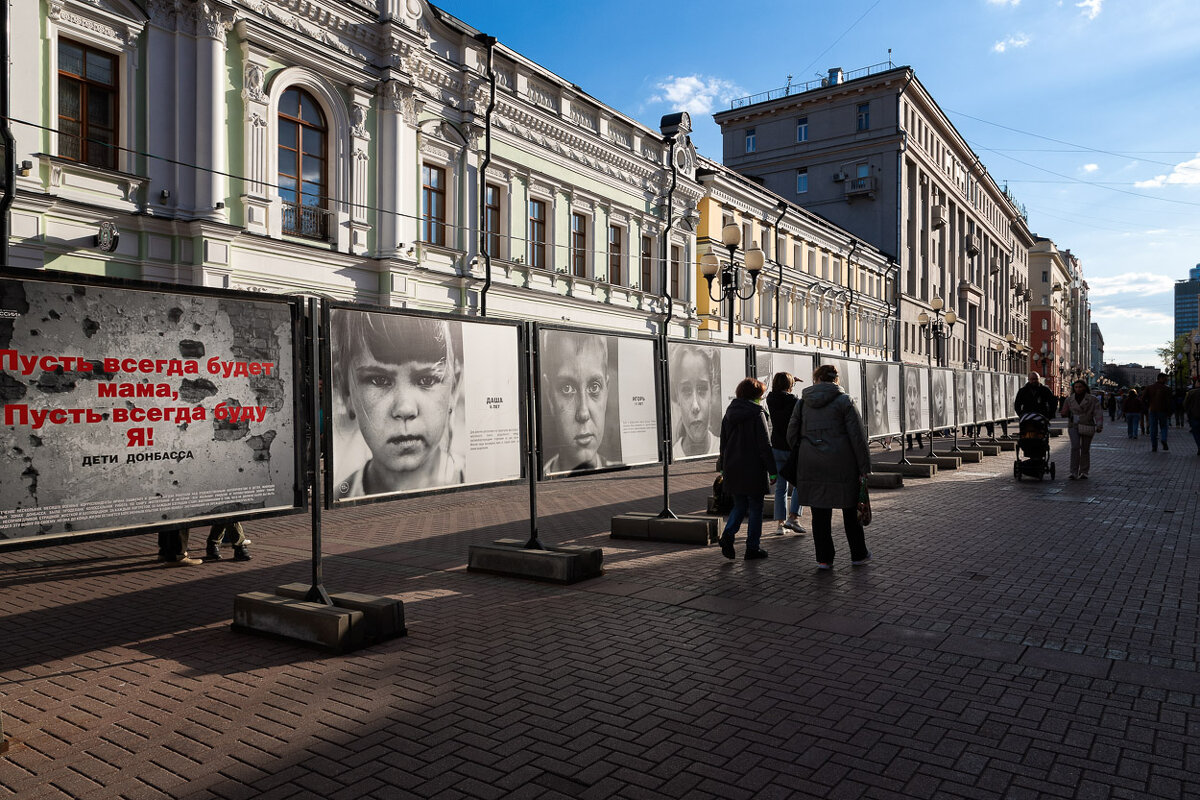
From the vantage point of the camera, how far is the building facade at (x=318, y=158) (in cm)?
1459

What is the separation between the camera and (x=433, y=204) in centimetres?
2183

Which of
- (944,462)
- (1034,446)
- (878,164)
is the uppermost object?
(878,164)

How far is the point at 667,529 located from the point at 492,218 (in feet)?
53.0

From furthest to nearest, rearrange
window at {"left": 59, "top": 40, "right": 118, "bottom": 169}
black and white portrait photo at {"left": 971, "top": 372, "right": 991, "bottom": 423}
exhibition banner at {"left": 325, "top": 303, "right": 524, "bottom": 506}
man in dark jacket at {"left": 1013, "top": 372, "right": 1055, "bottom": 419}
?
black and white portrait photo at {"left": 971, "top": 372, "right": 991, "bottom": 423}
man in dark jacket at {"left": 1013, "top": 372, "right": 1055, "bottom": 419}
window at {"left": 59, "top": 40, "right": 118, "bottom": 169}
exhibition banner at {"left": 325, "top": 303, "right": 524, "bottom": 506}

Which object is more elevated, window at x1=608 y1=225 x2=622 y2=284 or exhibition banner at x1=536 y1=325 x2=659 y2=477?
window at x1=608 y1=225 x2=622 y2=284

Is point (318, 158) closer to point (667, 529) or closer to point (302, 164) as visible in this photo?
point (302, 164)

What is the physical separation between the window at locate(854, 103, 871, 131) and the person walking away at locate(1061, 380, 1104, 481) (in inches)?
1785

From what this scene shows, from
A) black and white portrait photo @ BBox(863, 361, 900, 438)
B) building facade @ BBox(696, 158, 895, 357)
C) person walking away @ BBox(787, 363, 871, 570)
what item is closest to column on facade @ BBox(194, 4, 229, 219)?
black and white portrait photo @ BBox(863, 361, 900, 438)

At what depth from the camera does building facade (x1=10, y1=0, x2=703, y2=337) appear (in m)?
14.6

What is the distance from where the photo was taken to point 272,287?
1748 centimetres

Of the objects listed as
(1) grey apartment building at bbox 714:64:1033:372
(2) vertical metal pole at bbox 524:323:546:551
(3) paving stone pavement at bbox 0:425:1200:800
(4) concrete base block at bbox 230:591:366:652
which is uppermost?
(1) grey apartment building at bbox 714:64:1033:372

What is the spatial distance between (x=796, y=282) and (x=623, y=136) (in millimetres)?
16392

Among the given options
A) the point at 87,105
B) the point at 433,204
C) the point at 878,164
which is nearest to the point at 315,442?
the point at 87,105

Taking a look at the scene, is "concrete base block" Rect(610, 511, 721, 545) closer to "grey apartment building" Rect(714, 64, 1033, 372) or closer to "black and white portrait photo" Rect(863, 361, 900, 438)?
"black and white portrait photo" Rect(863, 361, 900, 438)
